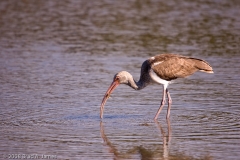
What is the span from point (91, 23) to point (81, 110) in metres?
11.5

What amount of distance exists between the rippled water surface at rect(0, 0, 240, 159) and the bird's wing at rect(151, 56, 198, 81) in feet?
2.24

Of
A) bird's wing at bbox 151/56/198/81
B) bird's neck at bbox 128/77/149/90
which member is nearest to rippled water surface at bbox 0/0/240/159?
bird's neck at bbox 128/77/149/90

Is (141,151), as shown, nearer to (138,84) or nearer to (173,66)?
(173,66)

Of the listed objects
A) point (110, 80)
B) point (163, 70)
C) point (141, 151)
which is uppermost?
point (163, 70)

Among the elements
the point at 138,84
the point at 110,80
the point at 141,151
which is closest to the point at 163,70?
the point at 138,84

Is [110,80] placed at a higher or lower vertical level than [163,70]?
lower

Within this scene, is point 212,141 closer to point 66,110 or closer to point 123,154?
point 123,154

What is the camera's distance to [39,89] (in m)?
16.0

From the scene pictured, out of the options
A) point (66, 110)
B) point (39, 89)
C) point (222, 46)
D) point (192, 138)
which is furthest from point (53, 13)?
point (192, 138)

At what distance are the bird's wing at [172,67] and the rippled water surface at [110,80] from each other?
2.24 feet

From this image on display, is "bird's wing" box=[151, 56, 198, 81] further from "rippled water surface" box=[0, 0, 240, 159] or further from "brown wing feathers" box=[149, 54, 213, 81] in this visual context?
"rippled water surface" box=[0, 0, 240, 159]

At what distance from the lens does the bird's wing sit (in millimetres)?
14219

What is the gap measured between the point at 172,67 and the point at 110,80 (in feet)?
9.32

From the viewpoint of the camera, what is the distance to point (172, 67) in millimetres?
14367
